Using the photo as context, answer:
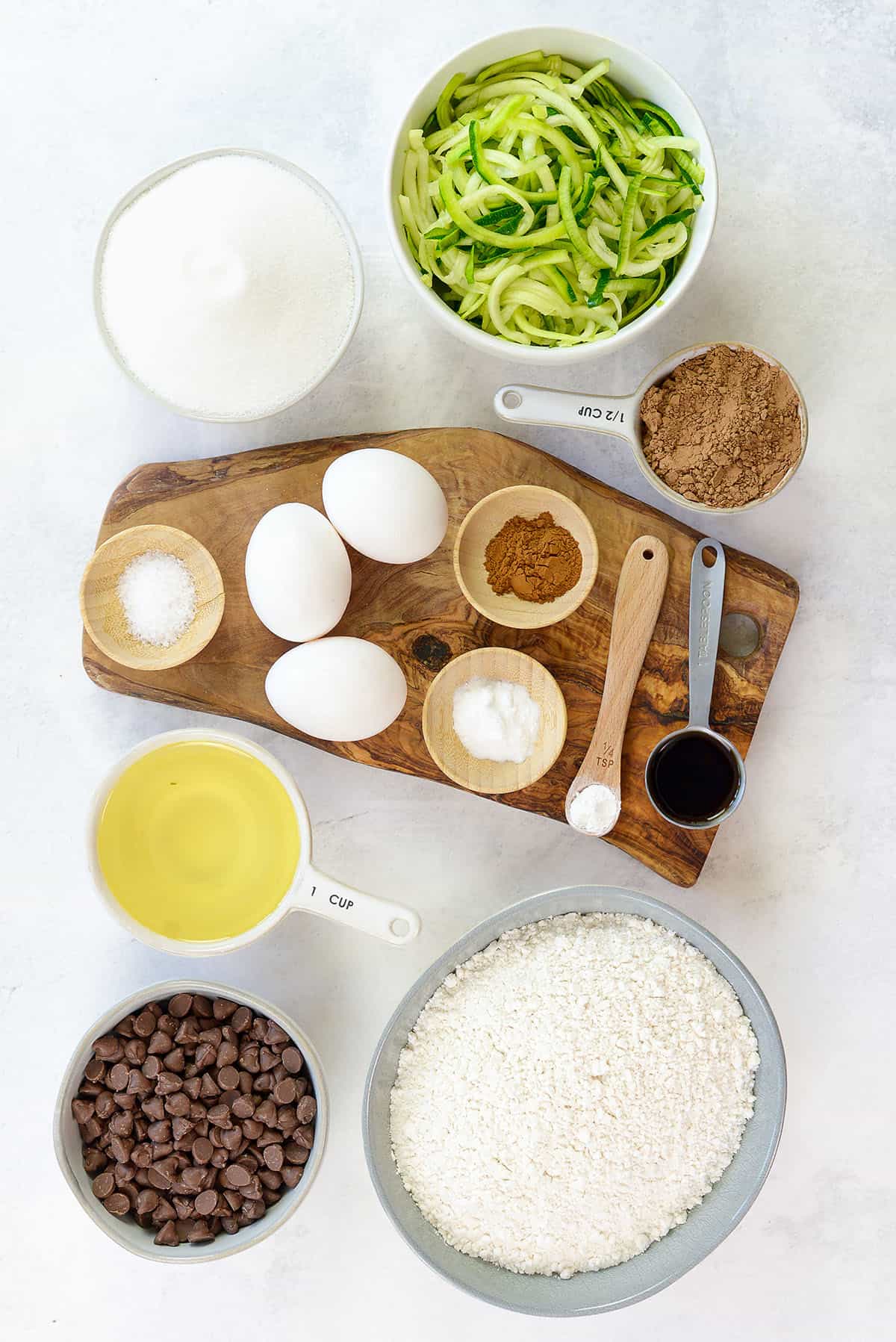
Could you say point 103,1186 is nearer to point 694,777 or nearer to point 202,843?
point 202,843

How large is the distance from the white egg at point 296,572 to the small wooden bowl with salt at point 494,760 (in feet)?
0.68

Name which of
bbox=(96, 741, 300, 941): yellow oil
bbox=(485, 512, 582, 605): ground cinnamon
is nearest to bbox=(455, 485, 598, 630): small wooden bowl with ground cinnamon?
bbox=(485, 512, 582, 605): ground cinnamon

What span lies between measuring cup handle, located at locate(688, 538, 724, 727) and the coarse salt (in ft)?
2.45

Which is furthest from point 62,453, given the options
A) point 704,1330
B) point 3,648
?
point 704,1330

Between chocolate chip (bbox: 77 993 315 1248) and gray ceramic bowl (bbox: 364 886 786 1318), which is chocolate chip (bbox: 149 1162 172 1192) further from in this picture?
gray ceramic bowl (bbox: 364 886 786 1318)

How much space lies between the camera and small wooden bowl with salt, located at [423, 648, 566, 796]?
4.68 feet

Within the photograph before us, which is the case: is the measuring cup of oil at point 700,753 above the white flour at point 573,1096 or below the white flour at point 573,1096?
above

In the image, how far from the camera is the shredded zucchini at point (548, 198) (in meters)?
1.29

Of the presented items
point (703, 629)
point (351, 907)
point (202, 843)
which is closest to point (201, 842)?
point (202, 843)

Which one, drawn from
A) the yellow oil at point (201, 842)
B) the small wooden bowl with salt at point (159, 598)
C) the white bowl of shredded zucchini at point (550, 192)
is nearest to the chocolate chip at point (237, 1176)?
the yellow oil at point (201, 842)

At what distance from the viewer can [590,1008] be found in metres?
1.39

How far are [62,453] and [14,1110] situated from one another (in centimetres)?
109

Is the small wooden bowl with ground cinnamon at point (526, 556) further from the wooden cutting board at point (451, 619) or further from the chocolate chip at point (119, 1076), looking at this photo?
the chocolate chip at point (119, 1076)

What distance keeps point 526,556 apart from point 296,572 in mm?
332
